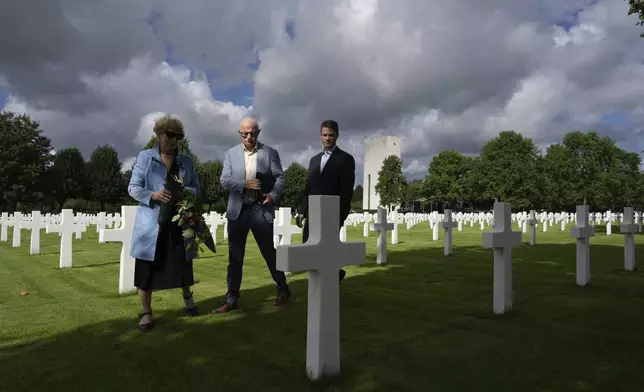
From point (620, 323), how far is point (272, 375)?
341cm

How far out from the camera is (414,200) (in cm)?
8869

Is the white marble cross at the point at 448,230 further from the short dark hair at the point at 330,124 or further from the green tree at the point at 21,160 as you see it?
the green tree at the point at 21,160

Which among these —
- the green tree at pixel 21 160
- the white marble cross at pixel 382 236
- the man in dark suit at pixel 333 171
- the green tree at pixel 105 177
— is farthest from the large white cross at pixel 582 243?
the green tree at pixel 105 177

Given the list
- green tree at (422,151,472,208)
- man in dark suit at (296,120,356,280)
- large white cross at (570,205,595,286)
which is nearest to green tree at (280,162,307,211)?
green tree at (422,151,472,208)

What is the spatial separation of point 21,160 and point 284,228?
43546 millimetres

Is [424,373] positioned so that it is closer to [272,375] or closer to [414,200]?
[272,375]

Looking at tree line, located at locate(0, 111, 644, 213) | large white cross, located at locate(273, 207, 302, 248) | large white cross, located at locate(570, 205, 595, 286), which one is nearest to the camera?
large white cross, located at locate(570, 205, 595, 286)

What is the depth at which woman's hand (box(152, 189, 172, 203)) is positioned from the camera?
4176mm

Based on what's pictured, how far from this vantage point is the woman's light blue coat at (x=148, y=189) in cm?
424

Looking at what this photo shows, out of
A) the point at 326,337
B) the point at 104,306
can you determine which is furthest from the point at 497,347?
the point at 104,306

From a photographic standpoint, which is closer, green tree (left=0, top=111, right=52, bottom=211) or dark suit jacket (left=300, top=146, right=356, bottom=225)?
dark suit jacket (left=300, top=146, right=356, bottom=225)

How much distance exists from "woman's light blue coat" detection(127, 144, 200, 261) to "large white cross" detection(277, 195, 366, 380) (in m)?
1.92

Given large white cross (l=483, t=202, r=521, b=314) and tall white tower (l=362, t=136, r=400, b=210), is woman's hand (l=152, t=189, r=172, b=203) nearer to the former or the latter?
large white cross (l=483, t=202, r=521, b=314)

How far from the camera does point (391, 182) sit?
6194 centimetres
